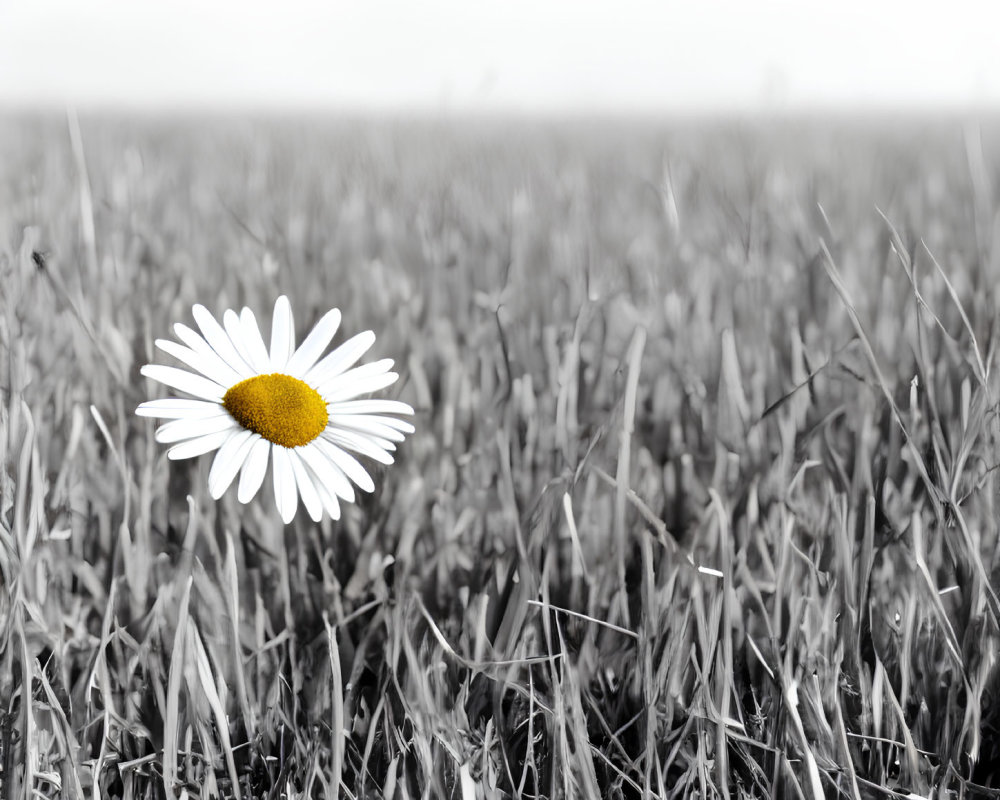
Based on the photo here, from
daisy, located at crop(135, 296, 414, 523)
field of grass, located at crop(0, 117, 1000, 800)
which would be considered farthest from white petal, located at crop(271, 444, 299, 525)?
field of grass, located at crop(0, 117, 1000, 800)

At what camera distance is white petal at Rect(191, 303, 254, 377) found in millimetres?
466

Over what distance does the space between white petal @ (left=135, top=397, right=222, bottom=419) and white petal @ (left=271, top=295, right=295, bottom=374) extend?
0.17 feet

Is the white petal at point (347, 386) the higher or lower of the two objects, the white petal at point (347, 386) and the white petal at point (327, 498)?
the higher

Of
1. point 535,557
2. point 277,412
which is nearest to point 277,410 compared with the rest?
point 277,412

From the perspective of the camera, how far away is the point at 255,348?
48 cm

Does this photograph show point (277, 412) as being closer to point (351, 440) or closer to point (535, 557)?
point (351, 440)

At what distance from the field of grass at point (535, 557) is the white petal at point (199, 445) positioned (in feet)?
0.36

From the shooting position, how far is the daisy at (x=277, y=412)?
42cm

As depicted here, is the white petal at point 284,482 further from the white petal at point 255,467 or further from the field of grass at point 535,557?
the field of grass at point 535,557

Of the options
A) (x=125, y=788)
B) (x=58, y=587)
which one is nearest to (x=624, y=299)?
(x=58, y=587)

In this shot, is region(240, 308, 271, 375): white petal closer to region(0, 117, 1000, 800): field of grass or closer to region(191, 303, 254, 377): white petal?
region(191, 303, 254, 377): white petal

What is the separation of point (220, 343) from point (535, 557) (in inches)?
10.5

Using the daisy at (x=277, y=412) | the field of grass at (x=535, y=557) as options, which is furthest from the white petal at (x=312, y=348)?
the field of grass at (x=535, y=557)

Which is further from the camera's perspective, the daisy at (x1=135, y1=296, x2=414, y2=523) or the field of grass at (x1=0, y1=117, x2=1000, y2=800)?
the field of grass at (x1=0, y1=117, x2=1000, y2=800)
